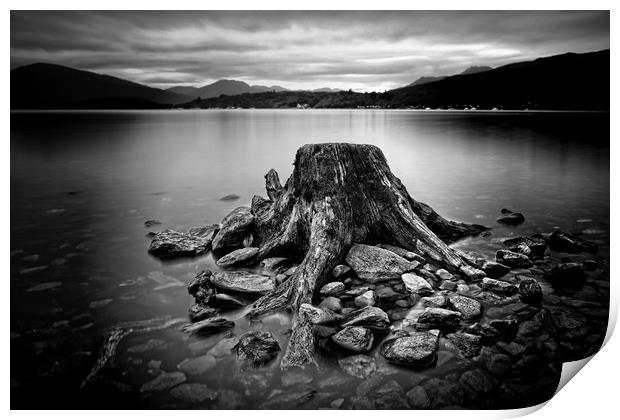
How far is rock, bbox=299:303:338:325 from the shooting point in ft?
13.5

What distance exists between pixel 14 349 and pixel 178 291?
5.61 feet

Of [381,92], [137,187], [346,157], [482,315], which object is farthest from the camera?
[137,187]

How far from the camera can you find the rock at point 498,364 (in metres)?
3.68

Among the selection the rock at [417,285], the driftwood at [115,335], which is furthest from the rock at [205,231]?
the rock at [417,285]

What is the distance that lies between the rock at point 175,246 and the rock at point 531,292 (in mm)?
4417

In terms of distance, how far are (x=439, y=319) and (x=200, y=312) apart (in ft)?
8.42

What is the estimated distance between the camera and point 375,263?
16.8 ft

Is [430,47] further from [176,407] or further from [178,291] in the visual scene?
[176,407]

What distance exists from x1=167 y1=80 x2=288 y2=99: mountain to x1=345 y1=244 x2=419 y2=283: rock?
9.68 ft

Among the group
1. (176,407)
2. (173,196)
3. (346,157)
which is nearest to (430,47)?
(346,157)

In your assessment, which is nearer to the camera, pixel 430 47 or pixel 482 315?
pixel 482 315

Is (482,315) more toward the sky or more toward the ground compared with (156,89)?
more toward the ground

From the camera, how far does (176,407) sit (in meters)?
3.53

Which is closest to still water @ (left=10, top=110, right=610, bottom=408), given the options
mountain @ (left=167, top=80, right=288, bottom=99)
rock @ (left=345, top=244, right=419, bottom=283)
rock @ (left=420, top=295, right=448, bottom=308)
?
mountain @ (left=167, top=80, right=288, bottom=99)
